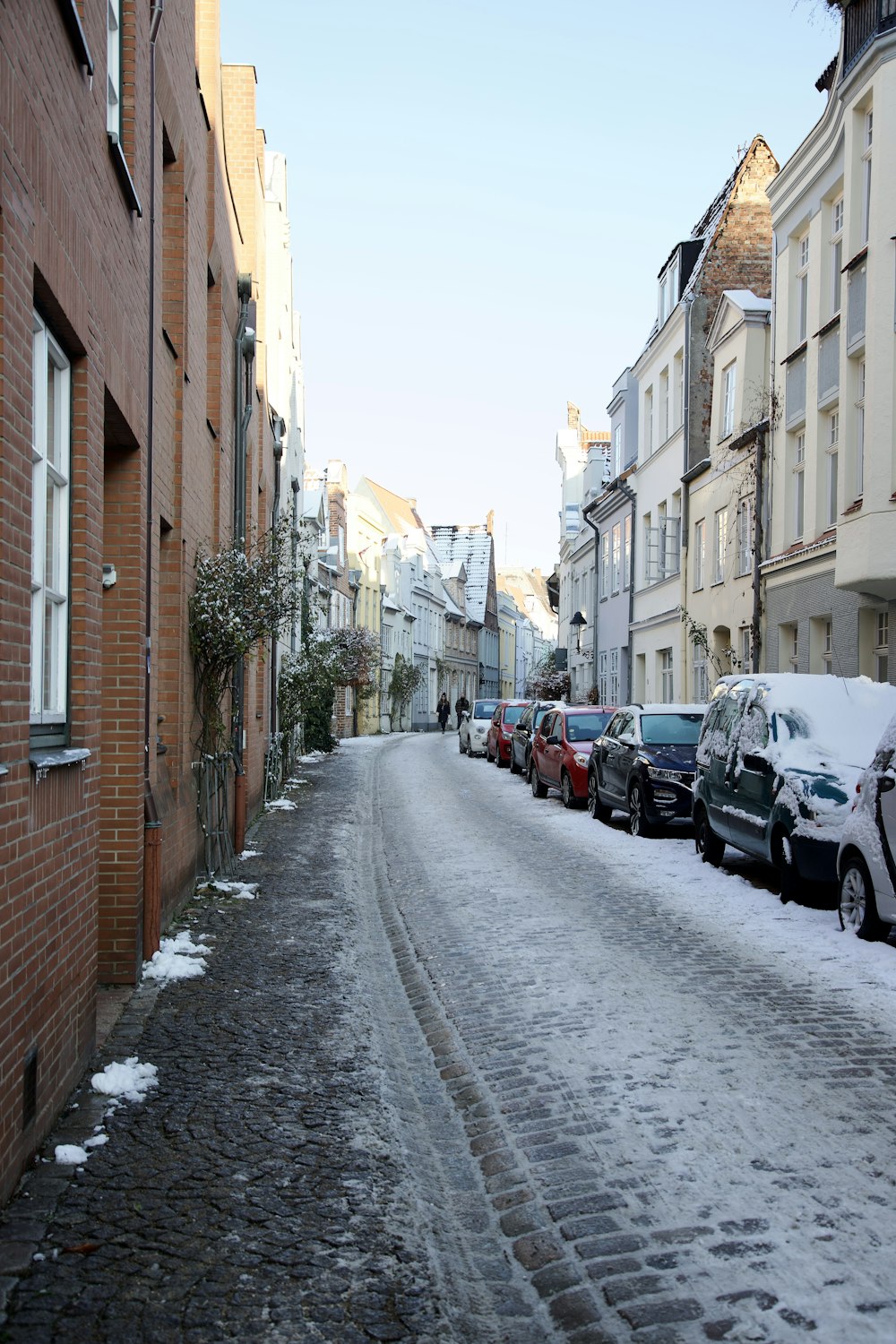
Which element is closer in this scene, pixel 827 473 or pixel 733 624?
pixel 827 473

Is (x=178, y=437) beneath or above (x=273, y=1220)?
above

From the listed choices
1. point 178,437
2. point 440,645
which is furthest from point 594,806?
point 440,645

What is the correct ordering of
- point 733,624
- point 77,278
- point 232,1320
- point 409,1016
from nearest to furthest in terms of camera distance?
point 232,1320, point 77,278, point 409,1016, point 733,624

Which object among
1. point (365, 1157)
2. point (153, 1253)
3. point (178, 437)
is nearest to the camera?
point (153, 1253)

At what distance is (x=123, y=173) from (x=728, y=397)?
62.4 ft

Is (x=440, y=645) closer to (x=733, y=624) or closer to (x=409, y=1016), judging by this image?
(x=733, y=624)

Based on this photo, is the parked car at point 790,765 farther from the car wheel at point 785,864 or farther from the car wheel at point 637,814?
the car wheel at point 637,814

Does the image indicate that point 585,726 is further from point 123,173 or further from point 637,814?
point 123,173

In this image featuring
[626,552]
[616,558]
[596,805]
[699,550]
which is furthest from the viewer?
[616,558]

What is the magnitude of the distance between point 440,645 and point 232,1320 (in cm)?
7483

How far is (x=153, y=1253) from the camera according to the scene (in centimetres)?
388

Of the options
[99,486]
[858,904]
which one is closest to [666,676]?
[858,904]

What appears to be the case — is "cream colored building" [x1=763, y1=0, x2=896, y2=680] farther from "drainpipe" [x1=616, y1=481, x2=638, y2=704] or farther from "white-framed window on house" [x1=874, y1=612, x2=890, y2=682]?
"drainpipe" [x1=616, y1=481, x2=638, y2=704]

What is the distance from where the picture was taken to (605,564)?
39562 mm
